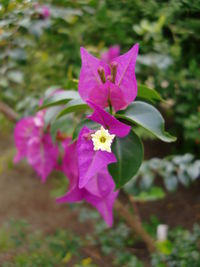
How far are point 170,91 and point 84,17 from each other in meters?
0.39

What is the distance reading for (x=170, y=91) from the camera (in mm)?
1040

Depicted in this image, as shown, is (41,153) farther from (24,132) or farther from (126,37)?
(126,37)

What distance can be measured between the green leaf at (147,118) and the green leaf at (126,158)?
0.03m

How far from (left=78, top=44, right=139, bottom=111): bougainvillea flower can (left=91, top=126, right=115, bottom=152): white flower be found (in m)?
0.08

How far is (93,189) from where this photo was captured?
0.70 metres

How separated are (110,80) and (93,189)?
0.22 m

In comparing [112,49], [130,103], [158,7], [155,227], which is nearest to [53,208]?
[155,227]

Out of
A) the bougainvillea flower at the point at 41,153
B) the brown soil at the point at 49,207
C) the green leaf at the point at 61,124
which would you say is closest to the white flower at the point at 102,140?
the green leaf at the point at 61,124

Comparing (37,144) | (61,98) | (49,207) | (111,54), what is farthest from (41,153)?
(49,207)

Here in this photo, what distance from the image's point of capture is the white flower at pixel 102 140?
0.52 meters

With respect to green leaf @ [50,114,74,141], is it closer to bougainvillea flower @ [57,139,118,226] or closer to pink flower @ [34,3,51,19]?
bougainvillea flower @ [57,139,118,226]

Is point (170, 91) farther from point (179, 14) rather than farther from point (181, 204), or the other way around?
point (181, 204)

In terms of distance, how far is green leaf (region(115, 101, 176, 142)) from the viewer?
22.7 inches

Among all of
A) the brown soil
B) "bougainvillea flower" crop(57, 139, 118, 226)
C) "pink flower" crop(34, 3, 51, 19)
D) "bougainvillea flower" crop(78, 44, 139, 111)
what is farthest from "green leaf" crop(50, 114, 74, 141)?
the brown soil
